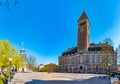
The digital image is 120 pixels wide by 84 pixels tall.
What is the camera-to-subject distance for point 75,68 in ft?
316

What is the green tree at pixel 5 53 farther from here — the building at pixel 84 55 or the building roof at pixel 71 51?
the building roof at pixel 71 51

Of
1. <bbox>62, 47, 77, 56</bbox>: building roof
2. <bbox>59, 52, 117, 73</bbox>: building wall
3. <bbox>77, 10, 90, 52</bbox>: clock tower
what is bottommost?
<bbox>59, 52, 117, 73</bbox>: building wall

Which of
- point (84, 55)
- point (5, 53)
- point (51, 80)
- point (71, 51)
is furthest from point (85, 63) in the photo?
point (51, 80)

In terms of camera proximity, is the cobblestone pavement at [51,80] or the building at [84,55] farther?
the building at [84,55]

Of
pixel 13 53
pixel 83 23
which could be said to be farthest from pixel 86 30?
pixel 13 53

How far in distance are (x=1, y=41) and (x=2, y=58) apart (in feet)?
15.3

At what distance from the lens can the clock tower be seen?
95.3m

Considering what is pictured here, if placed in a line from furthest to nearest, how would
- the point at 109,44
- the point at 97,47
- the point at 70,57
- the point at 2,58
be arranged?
the point at 70,57
the point at 97,47
the point at 109,44
the point at 2,58

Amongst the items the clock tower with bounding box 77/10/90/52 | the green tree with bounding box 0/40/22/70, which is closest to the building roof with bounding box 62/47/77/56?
the clock tower with bounding box 77/10/90/52

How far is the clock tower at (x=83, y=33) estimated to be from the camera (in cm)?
9531

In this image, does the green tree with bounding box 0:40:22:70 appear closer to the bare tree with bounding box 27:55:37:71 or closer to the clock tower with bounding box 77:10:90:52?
the bare tree with bounding box 27:55:37:71

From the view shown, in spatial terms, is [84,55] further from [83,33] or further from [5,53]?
[5,53]

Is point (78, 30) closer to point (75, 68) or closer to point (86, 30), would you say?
point (86, 30)

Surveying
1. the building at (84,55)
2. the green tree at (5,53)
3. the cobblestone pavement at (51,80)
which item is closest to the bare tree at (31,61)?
the building at (84,55)
